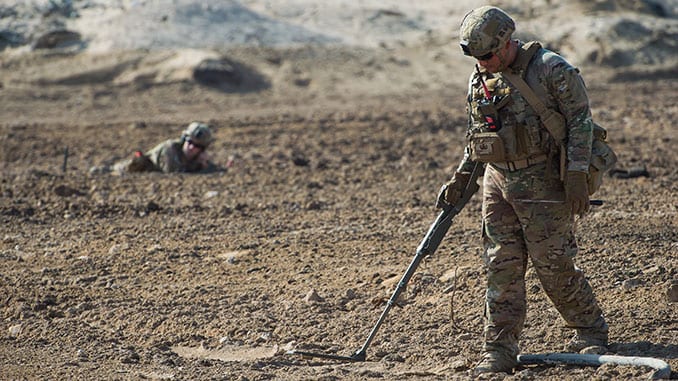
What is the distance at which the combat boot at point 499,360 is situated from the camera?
5.57m

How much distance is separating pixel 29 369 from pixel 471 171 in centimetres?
255

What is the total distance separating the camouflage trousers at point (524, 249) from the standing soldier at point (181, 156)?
6.77 meters

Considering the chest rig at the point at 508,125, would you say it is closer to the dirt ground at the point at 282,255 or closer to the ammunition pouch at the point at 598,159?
the ammunition pouch at the point at 598,159

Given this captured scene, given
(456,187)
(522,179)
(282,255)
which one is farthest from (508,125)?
(282,255)

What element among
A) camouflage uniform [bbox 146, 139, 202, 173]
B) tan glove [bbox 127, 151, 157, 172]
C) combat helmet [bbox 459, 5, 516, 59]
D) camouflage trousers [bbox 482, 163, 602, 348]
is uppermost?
combat helmet [bbox 459, 5, 516, 59]

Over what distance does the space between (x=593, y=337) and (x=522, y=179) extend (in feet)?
3.00

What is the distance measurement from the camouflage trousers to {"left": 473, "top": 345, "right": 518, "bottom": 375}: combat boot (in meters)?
0.02

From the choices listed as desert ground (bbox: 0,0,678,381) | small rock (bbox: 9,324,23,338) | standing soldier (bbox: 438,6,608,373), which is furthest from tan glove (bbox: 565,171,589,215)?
small rock (bbox: 9,324,23,338)

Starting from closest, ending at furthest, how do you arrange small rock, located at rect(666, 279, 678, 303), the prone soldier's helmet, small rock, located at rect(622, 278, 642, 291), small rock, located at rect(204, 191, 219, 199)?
small rock, located at rect(666, 279, 678, 303) < small rock, located at rect(622, 278, 642, 291) < small rock, located at rect(204, 191, 219, 199) < the prone soldier's helmet

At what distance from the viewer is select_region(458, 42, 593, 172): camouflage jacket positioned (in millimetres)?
5258

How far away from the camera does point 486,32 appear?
5285 mm

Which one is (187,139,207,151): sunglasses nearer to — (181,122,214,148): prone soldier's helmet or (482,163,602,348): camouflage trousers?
(181,122,214,148): prone soldier's helmet

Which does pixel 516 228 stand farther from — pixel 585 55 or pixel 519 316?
pixel 585 55

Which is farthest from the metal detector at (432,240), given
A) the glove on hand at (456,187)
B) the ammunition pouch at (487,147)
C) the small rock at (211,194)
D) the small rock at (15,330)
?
the small rock at (211,194)
